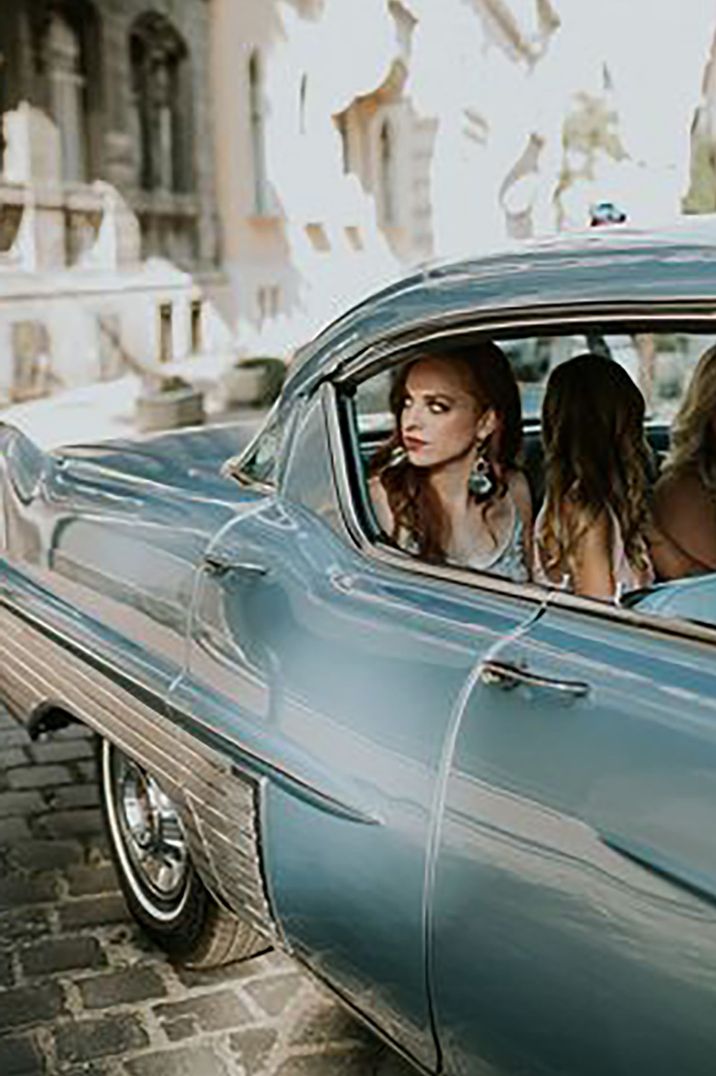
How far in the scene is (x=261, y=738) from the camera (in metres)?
2.63

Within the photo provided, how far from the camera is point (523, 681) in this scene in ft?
6.93

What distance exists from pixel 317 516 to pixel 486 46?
3017cm

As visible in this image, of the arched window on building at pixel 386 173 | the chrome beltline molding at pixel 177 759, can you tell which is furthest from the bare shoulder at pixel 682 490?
the arched window on building at pixel 386 173

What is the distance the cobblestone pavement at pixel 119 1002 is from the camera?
3.19 m

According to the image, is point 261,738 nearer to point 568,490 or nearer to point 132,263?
point 568,490

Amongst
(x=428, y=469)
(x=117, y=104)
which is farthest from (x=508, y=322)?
(x=117, y=104)

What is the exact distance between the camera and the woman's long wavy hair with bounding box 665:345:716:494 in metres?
2.91

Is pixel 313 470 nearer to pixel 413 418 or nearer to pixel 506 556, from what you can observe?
pixel 413 418

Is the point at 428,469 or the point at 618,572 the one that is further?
the point at 428,469

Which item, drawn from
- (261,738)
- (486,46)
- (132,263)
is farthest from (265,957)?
(486,46)

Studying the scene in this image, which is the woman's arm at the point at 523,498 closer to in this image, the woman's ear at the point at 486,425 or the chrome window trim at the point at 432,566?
the woman's ear at the point at 486,425

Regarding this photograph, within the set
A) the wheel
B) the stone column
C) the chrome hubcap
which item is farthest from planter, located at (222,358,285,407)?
the chrome hubcap

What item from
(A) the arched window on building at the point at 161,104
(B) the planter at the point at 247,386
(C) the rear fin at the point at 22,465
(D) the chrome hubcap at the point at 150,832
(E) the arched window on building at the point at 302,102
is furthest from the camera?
(E) the arched window on building at the point at 302,102

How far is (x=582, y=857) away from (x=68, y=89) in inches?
744
